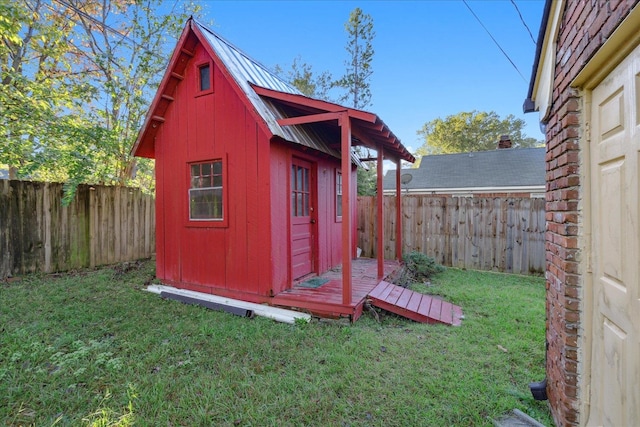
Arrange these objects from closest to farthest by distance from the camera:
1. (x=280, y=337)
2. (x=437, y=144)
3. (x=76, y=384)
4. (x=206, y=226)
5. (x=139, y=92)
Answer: (x=76, y=384), (x=280, y=337), (x=206, y=226), (x=139, y=92), (x=437, y=144)

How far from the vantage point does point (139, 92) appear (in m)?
9.10

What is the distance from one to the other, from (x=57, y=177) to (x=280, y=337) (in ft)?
28.9

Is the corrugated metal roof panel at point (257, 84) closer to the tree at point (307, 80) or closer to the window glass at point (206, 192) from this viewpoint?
the window glass at point (206, 192)

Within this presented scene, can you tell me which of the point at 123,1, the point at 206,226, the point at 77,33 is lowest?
the point at 206,226

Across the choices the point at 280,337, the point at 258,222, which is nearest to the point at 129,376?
the point at 280,337

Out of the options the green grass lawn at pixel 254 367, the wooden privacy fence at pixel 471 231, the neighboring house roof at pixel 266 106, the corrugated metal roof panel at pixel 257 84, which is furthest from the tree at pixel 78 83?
the wooden privacy fence at pixel 471 231

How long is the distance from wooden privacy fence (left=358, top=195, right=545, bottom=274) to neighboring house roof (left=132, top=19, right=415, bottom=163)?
215 cm

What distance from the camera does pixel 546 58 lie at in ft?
7.70

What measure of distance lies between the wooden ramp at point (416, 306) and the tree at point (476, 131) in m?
24.8

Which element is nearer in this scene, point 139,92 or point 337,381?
point 337,381

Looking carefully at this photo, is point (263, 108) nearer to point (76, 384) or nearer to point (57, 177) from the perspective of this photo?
point (76, 384)

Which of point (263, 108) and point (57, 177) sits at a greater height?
point (263, 108)

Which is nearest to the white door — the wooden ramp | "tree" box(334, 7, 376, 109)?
the wooden ramp

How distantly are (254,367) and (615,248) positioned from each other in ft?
9.24
